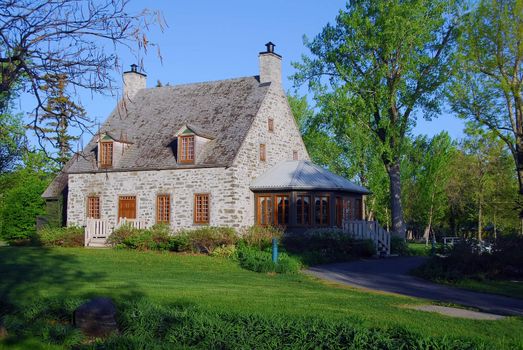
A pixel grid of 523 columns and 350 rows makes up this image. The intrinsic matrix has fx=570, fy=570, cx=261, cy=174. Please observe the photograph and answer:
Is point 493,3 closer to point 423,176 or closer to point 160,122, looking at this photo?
point 160,122

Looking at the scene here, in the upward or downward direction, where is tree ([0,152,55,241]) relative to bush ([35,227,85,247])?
upward

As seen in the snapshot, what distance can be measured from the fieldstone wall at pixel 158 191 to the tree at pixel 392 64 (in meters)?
7.45

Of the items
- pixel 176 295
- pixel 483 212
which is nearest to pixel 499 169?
pixel 483 212

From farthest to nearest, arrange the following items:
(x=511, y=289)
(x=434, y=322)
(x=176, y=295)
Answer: (x=511, y=289) → (x=176, y=295) → (x=434, y=322)

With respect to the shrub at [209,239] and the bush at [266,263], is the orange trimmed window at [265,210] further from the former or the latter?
the bush at [266,263]

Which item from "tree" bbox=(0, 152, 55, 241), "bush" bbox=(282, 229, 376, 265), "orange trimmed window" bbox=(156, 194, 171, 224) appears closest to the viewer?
→ "bush" bbox=(282, 229, 376, 265)

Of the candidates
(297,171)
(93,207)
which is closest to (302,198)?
(297,171)

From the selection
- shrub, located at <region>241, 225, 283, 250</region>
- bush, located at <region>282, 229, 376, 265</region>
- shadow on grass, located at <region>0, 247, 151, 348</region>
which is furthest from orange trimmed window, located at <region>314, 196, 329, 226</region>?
shadow on grass, located at <region>0, 247, 151, 348</region>

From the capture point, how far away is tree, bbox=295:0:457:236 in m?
27.6

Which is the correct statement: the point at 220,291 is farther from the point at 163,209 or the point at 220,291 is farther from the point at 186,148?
the point at 163,209

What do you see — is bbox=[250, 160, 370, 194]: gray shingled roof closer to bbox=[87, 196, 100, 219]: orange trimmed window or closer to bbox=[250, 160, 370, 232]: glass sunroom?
bbox=[250, 160, 370, 232]: glass sunroom

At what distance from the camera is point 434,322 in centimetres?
918

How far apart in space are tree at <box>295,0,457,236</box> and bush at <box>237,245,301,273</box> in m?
10.4

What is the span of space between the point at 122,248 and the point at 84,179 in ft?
21.7
